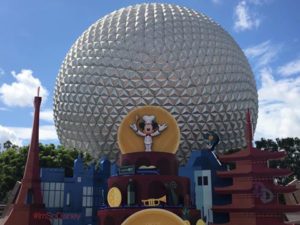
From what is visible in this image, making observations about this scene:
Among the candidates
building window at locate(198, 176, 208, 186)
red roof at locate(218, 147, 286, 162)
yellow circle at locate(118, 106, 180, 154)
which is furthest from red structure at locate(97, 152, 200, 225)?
building window at locate(198, 176, 208, 186)

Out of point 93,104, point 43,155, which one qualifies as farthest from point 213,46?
point 43,155

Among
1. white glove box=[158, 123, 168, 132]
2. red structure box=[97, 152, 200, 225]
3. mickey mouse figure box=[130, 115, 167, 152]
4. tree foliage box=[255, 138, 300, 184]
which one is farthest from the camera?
tree foliage box=[255, 138, 300, 184]

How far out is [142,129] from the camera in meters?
22.1

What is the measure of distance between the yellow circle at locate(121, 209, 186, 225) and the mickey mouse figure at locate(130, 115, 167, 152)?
6127 millimetres

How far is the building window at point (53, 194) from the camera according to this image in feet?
86.3

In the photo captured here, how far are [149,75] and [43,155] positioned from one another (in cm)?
1089

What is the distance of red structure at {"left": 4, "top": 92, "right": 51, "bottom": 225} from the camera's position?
21.6m

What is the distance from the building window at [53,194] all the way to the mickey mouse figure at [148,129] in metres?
7.71

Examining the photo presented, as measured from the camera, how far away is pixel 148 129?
2195cm

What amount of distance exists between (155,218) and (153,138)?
265 inches

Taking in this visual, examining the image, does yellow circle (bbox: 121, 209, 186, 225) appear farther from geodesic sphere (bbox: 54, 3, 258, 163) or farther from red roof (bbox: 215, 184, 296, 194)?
geodesic sphere (bbox: 54, 3, 258, 163)

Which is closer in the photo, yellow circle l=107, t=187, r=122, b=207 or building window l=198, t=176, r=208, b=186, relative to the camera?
yellow circle l=107, t=187, r=122, b=207

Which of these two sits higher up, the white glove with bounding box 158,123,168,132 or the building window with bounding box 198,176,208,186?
the white glove with bounding box 158,123,168,132

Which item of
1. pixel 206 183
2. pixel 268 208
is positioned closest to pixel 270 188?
pixel 268 208
